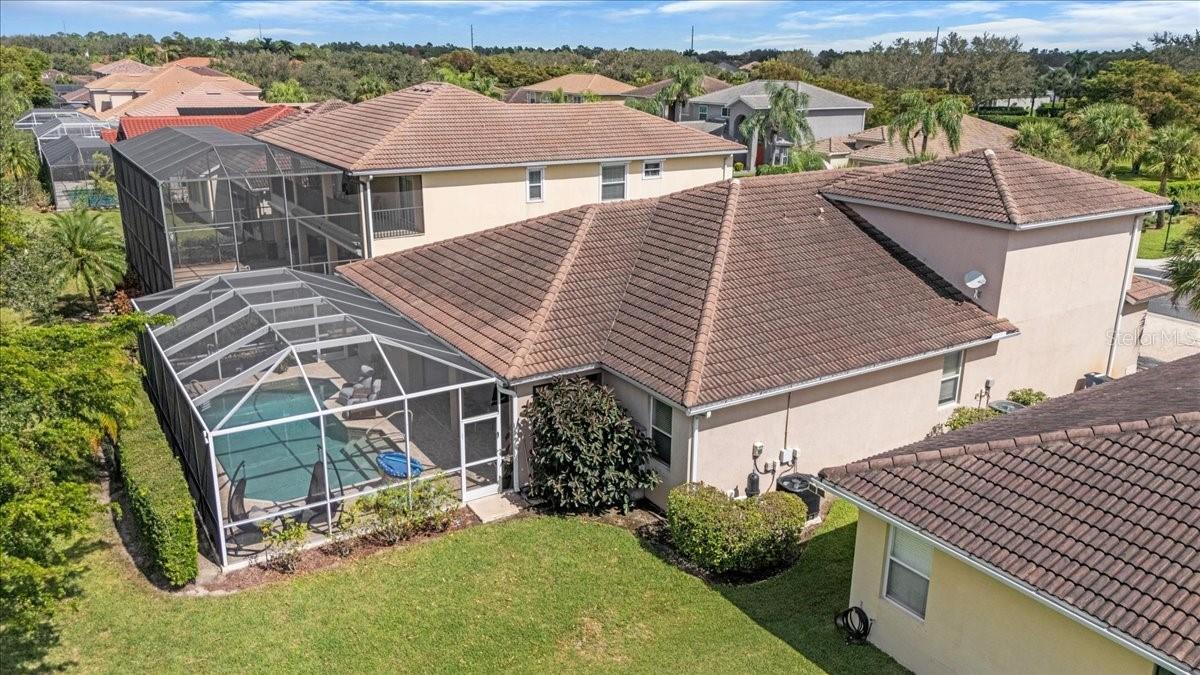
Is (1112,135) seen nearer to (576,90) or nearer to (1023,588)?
(1023,588)

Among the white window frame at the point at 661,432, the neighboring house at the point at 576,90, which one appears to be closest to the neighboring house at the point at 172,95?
the neighboring house at the point at 576,90

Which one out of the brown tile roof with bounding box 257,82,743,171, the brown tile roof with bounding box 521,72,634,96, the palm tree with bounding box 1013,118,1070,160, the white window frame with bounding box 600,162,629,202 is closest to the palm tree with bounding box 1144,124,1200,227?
the palm tree with bounding box 1013,118,1070,160

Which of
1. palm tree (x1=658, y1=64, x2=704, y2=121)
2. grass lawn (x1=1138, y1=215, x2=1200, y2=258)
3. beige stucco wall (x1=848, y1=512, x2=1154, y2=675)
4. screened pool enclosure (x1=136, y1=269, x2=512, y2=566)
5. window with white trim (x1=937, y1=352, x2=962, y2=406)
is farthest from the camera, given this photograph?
palm tree (x1=658, y1=64, x2=704, y2=121)

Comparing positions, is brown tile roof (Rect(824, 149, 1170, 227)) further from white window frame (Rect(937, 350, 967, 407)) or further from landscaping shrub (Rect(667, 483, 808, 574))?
landscaping shrub (Rect(667, 483, 808, 574))

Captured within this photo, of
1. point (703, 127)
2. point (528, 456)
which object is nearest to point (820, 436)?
point (528, 456)

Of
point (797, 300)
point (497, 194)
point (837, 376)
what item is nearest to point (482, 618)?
point (837, 376)

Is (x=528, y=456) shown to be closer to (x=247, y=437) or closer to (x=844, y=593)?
(x=247, y=437)

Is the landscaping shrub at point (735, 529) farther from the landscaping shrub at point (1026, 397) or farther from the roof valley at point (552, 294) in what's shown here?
the landscaping shrub at point (1026, 397)
